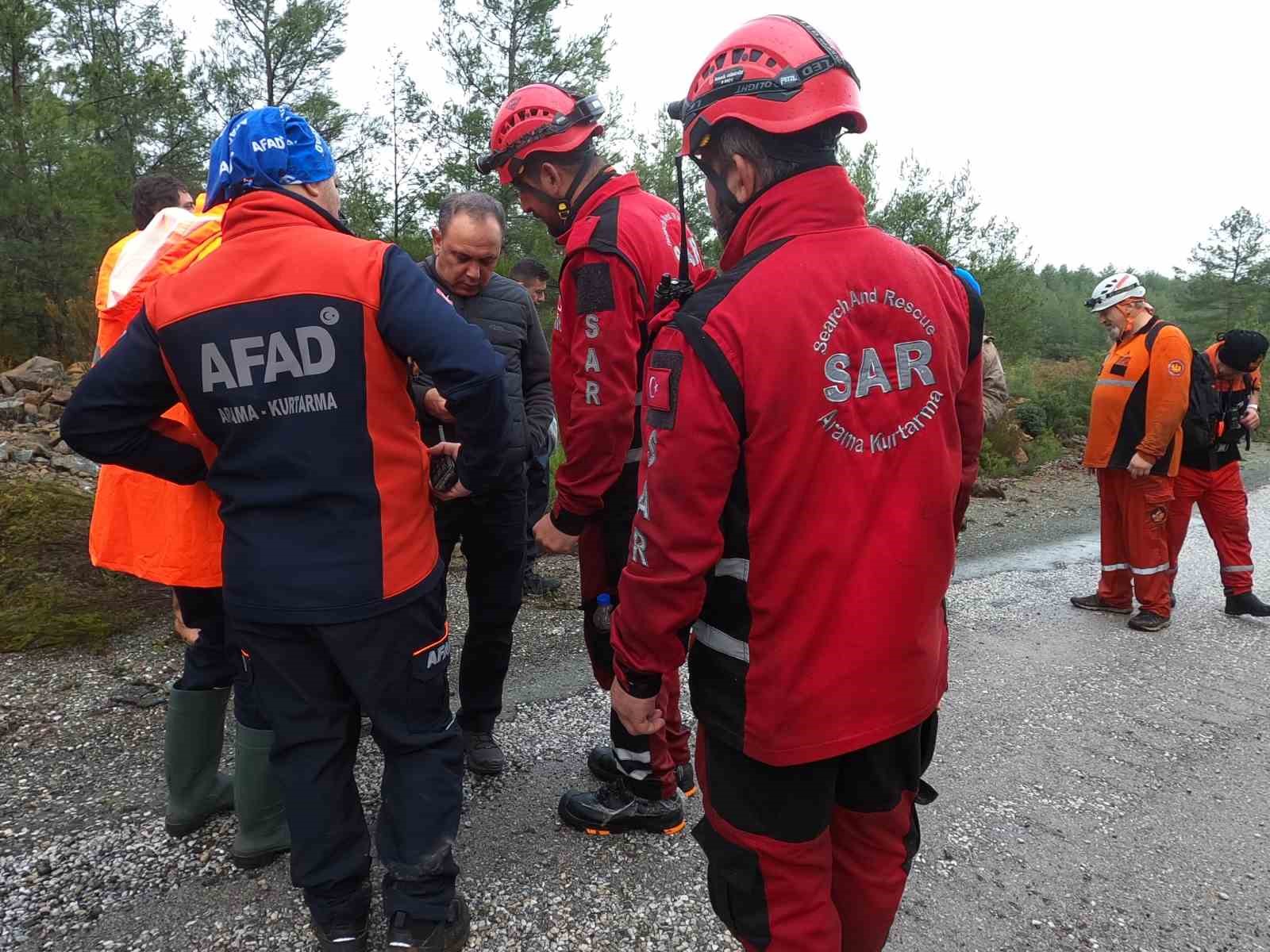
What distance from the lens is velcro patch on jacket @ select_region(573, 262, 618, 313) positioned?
2.52 metres

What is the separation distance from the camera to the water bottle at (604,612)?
2.91 metres

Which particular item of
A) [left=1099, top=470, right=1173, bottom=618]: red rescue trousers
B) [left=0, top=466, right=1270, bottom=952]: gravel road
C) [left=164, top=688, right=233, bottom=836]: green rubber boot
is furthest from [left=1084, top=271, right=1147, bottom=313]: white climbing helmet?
[left=164, top=688, right=233, bottom=836]: green rubber boot

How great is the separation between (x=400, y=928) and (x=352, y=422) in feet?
4.66

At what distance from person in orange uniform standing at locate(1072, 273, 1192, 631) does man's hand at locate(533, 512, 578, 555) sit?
4.59 meters

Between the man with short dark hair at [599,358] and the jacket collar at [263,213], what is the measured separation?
809 mm

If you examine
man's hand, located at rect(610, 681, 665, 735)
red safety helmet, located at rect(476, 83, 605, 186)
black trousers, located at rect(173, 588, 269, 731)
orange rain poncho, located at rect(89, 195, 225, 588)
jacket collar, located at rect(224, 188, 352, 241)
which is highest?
red safety helmet, located at rect(476, 83, 605, 186)

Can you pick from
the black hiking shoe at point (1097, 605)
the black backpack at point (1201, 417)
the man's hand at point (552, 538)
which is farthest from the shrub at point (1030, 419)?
the man's hand at point (552, 538)

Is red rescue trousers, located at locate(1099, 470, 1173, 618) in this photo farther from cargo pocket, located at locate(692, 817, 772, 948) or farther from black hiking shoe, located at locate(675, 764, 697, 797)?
cargo pocket, located at locate(692, 817, 772, 948)

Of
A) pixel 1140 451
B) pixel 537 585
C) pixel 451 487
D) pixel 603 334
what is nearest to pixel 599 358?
pixel 603 334

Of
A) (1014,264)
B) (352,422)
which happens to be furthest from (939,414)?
(1014,264)

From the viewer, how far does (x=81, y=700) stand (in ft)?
12.5

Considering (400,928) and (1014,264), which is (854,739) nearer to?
(400,928)

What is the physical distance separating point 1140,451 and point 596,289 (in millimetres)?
4632

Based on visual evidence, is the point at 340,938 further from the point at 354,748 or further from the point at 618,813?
the point at 618,813
